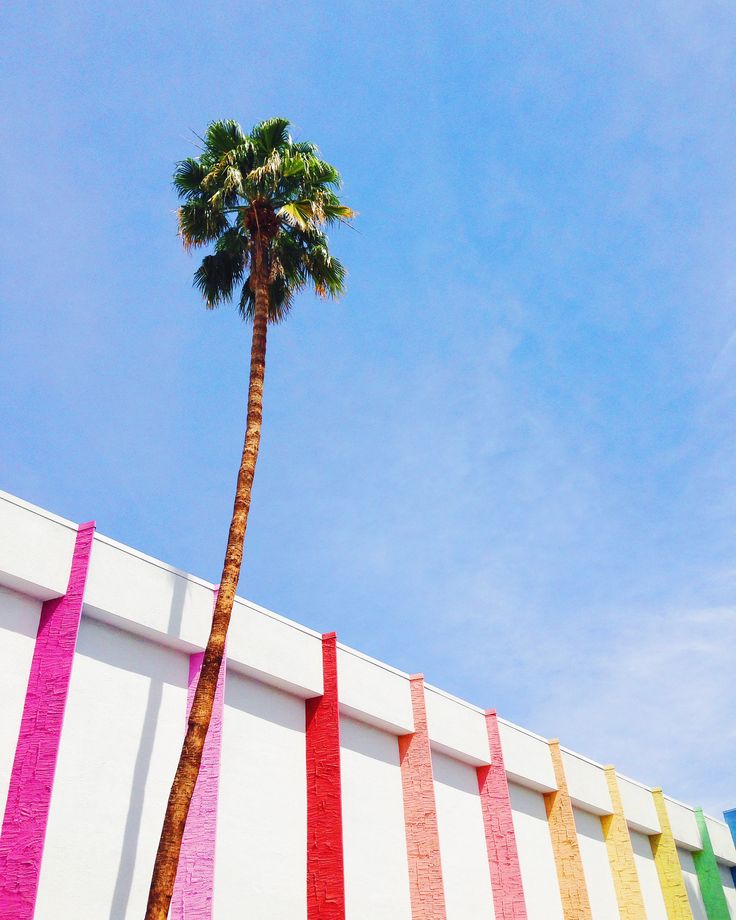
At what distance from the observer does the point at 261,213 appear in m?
21.2

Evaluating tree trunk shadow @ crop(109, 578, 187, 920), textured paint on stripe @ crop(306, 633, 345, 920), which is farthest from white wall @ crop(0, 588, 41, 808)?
textured paint on stripe @ crop(306, 633, 345, 920)

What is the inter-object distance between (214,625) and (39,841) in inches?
173

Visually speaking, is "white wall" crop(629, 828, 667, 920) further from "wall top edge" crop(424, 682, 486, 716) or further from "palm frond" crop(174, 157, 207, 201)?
"palm frond" crop(174, 157, 207, 201)

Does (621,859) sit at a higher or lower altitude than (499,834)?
higher

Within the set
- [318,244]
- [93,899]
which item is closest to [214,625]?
[93,899]

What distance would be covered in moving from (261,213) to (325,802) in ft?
44.3

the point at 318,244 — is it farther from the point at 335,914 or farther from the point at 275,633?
the point at 335,914

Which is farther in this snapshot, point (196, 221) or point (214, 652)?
point (196, 221)

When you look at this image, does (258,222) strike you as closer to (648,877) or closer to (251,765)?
(251,765)

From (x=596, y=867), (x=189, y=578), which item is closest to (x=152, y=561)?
(x=189, y=578)

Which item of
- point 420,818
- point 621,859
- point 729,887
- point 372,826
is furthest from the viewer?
point 729,887

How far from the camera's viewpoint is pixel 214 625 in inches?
648

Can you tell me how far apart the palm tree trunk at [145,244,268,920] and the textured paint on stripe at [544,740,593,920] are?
1654 cm

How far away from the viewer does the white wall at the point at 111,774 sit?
15.9m
